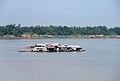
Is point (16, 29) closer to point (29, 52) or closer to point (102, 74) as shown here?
point (29, 52)

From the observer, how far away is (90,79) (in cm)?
1603

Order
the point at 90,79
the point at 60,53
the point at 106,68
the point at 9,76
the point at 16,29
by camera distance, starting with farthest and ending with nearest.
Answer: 1. the point at 16,29
2. the point at 60,53
3. the point at 106,68
4. the point at 9,76
5. the point at 90,79

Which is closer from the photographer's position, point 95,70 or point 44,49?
point 95,70

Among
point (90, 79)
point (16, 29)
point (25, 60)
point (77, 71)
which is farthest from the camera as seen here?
point (16, 29)

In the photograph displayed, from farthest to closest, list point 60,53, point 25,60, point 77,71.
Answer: point 60,53 < point 25,60 < point 77,71

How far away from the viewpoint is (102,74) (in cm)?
1766

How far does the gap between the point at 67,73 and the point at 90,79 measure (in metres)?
2.10

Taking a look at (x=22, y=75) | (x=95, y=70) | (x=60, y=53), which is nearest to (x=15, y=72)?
(x=22, y=75)

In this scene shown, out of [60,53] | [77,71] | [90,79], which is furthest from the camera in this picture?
[60,53]

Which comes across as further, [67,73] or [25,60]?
[25,60]

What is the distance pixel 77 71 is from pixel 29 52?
11.6 meters

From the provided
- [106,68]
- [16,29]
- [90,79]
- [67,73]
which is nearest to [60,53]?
Result: [106,68]

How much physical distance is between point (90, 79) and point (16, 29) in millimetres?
50322

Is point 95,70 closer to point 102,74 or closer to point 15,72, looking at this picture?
point 102,74
